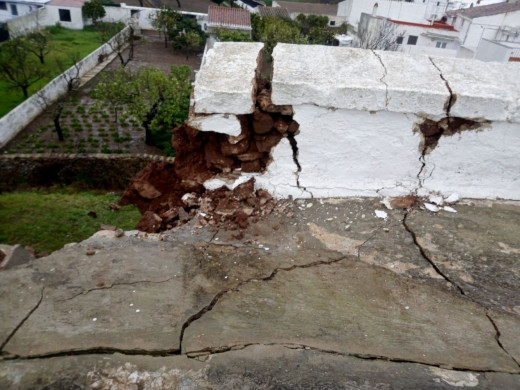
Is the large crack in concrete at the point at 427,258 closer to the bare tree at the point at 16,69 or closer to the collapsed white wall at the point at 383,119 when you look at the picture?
the collapsed white wall at the point at 383,119

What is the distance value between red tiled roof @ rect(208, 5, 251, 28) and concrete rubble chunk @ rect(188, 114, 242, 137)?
890 inches

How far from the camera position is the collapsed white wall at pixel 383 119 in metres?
2.80

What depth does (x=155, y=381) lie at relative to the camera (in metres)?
1.69

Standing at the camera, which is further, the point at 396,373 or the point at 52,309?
the point at 52,309

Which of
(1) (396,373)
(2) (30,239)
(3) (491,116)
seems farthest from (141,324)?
(2) (30,239)

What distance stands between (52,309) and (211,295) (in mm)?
816

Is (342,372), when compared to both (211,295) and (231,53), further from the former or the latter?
(231,53)

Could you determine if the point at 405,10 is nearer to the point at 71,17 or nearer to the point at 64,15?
the point at 71,17

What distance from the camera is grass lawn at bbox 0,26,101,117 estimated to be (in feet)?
50.0

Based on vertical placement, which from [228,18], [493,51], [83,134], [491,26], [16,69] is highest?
[491,26]

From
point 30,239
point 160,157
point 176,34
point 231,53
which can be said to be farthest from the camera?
point 176,34

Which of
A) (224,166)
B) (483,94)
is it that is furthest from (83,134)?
(483,94)

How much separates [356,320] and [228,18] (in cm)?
2528

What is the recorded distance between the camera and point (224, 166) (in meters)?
3.07
